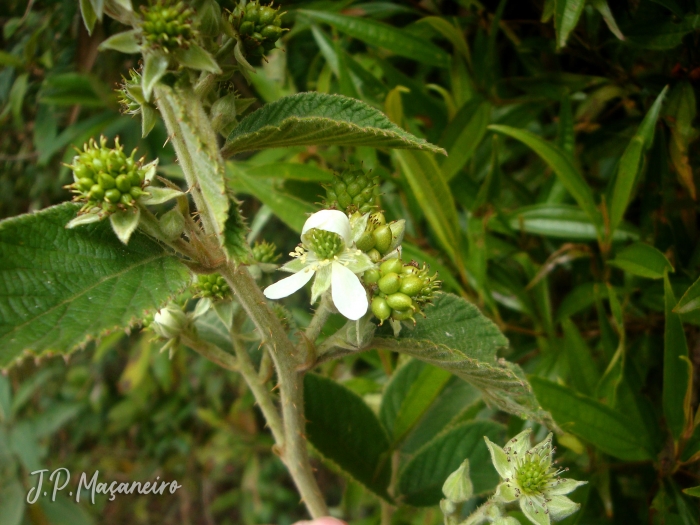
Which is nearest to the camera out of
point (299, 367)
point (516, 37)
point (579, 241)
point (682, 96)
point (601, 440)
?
point (299, 367)

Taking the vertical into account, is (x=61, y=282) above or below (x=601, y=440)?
above

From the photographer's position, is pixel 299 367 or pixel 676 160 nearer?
pixel 299 367

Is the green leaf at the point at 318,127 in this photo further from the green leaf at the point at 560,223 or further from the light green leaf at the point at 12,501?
the light green leaf at the point at 12,501

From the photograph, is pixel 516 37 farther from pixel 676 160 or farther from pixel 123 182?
pixel 123 182

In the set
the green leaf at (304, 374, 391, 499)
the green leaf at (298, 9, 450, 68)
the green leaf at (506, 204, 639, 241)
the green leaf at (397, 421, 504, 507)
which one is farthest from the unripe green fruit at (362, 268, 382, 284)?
the green leaf at (298, 9, 450, 68)

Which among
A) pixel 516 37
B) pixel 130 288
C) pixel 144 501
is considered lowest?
pixel 144 501

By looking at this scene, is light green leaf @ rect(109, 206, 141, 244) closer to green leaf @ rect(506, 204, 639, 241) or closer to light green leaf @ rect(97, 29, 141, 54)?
light green leaf @ rect(97, 29, 141, 54)

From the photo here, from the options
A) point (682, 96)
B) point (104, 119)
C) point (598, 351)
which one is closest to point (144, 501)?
point (104, 119)
